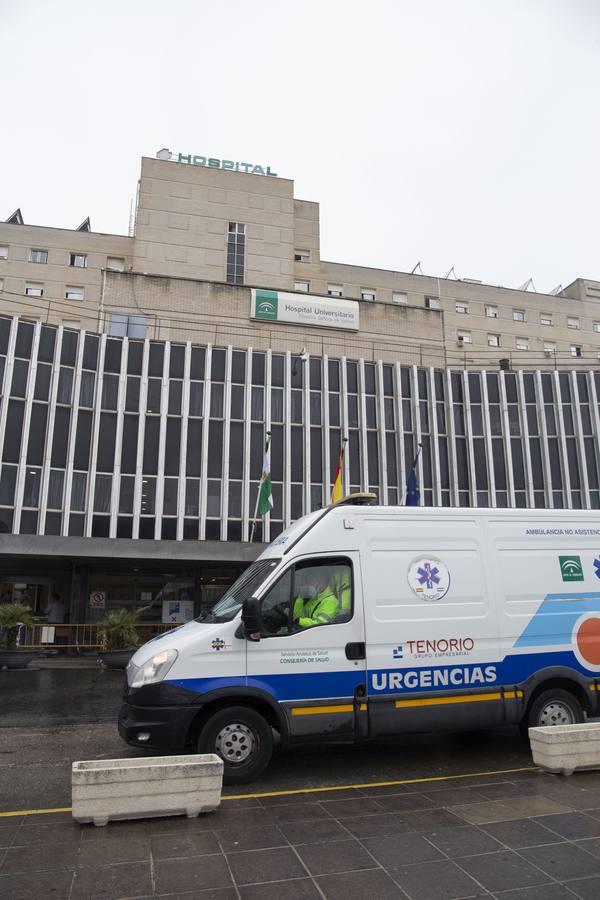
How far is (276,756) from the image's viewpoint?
748cm

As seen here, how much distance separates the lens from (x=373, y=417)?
29812mm

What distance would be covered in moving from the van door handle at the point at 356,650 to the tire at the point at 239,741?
1.13m

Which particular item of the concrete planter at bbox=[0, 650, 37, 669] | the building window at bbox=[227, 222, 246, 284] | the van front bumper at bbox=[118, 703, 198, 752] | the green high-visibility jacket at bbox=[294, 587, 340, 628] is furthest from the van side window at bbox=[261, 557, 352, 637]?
the building window at bbox=[227, 222, 246, 284]

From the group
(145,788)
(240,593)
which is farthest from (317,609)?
(145,788)

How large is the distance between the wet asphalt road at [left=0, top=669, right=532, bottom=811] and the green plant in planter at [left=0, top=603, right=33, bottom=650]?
25.0 feet

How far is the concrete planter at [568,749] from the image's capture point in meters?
6.49

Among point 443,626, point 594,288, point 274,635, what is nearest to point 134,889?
point 274,635

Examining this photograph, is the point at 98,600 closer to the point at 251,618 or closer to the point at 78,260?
the point at 251,618

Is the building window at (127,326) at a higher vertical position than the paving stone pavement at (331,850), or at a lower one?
higher

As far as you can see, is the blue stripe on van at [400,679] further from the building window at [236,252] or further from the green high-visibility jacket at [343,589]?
the building window at [236,252]

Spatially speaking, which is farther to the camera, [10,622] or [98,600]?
[98,600]

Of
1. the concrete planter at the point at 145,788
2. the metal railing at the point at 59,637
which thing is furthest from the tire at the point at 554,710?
the metal railing at the point at 59,637

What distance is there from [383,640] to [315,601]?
2.84 feet

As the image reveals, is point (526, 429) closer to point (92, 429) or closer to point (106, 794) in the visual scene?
point (92, 429)
